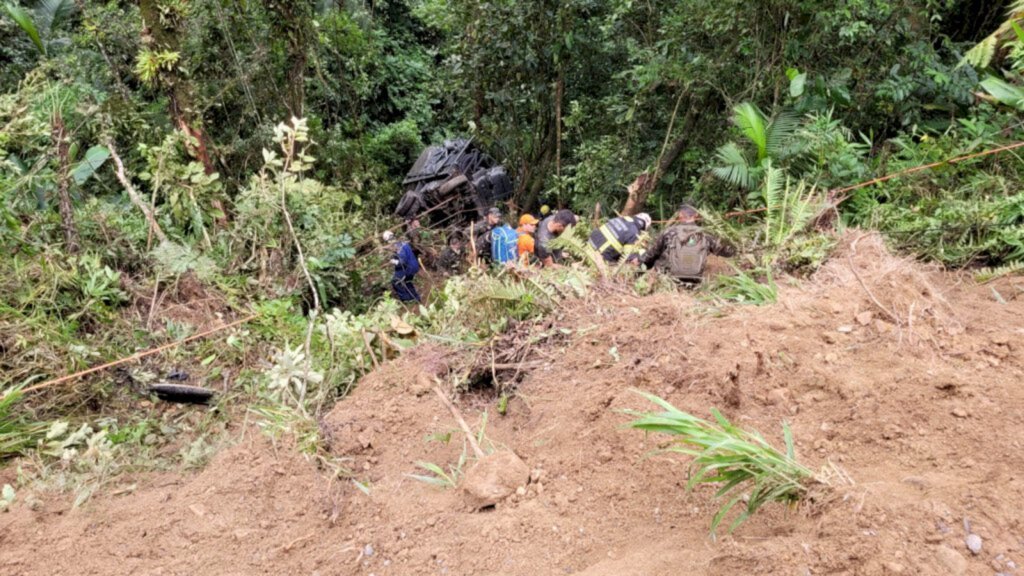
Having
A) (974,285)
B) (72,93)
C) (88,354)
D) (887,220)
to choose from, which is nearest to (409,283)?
(88,354)

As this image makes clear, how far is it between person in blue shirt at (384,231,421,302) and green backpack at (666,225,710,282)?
128 inches

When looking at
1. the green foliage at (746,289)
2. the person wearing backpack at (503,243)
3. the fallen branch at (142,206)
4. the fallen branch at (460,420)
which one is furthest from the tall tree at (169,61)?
the green foliage at (746,289)

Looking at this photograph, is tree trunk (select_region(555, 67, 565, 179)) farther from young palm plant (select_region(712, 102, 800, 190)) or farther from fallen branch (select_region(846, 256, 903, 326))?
fallen branch (select_region(846, 256, 903, 326))

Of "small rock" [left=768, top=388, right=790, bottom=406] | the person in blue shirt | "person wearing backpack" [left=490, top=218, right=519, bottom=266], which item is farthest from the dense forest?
"person wearing backpack" [left=490, top=218, right=519, bottom=266]

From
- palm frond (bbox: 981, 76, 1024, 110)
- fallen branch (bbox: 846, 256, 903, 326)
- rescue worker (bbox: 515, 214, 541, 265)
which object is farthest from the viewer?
rescue worker (bbox: 515, 214, 541, 265)

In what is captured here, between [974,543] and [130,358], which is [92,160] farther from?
[974,543]

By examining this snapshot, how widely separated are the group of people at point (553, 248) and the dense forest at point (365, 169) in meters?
0.27

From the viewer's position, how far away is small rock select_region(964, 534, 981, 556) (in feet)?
5.22

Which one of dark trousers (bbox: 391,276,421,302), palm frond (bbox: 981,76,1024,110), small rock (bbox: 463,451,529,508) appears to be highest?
palm frond (bbox: 981,76,1024,110)

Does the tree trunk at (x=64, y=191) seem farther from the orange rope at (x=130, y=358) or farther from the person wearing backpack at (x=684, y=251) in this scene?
the person wearing backpack at (x=684, y=251)

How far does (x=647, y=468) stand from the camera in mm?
2414

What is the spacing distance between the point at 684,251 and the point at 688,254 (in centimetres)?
4

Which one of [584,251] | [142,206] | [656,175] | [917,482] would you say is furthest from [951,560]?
[656,175]

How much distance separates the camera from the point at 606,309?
143 inches
